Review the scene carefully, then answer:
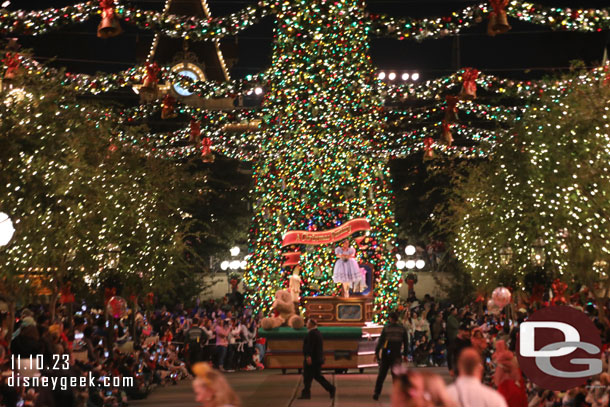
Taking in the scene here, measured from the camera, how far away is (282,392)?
23.0m

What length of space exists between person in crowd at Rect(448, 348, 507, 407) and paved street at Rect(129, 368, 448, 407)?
35.0ft

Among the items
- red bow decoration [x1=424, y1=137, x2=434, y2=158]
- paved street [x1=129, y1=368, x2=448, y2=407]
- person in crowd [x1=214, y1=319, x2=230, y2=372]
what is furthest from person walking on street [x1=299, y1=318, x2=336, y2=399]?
red bow decoration [x1=424, y1=137, x2=434, y2=158]

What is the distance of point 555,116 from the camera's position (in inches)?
941

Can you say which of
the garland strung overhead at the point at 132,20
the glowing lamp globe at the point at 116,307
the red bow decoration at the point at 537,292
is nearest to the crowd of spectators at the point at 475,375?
the red bow decoration at the point at 537,292

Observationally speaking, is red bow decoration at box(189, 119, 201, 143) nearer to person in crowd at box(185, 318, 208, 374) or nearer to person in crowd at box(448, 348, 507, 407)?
person in crowd at box(185, 318, 208, 374)

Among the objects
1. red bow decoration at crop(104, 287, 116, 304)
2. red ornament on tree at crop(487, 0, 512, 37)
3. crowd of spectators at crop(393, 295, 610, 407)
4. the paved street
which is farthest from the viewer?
red bow decoration at crop(104, 287, 116, 304)

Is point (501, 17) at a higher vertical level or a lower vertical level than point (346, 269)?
higher

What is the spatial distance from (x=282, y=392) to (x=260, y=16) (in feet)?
33.5

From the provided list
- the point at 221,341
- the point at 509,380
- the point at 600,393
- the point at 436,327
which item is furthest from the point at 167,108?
the point at 509,380

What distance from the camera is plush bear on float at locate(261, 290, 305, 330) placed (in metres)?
27.1

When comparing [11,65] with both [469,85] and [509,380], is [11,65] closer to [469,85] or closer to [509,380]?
[469,85]

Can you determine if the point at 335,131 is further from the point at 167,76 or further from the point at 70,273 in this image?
the point at 70,273

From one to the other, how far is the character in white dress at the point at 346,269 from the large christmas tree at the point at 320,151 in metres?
2.41

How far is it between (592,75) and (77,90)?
12.9 meters
